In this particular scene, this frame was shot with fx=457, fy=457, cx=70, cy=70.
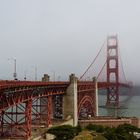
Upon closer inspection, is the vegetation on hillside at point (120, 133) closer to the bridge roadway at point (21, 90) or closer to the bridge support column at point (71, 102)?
the bridge roadway at point (21, 90)

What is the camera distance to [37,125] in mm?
61906

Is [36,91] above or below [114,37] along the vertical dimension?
below

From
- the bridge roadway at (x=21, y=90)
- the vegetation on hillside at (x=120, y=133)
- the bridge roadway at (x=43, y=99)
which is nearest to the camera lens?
the bridge roadway at (x=21, y=90)

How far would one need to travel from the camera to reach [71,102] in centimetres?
7438

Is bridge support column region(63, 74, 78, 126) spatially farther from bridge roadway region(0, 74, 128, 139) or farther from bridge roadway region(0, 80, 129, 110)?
bridge roadway region(0, 80, 129, 110)

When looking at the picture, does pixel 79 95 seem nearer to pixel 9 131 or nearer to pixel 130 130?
pixel 130 130

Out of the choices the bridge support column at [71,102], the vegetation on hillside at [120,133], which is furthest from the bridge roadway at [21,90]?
the vegetation on hillside at [120,133]

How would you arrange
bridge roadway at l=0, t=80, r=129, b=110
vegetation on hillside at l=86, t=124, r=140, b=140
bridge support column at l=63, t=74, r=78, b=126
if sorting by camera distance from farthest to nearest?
bridge support column at l=63, t=74, r=78, b=126
vegetation on hillside at l=86, t=124, r=140, b=140
bridge roadway at l=0, t=80, r=129, b=110

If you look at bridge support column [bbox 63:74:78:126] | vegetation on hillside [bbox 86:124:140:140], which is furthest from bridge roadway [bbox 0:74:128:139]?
vegetation on hillside [bbox 86:124:140:140]

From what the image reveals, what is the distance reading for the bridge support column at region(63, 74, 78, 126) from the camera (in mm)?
74125

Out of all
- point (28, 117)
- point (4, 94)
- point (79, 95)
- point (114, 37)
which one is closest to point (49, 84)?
point (28, 117)

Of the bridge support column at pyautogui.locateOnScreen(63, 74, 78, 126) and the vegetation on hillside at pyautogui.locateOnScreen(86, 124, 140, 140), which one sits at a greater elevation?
the bridge support column at pyautogui.locateOnScreen(63, 74, 78, 126)

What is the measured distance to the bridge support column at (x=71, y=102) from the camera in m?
74.1

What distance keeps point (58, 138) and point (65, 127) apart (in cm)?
211
